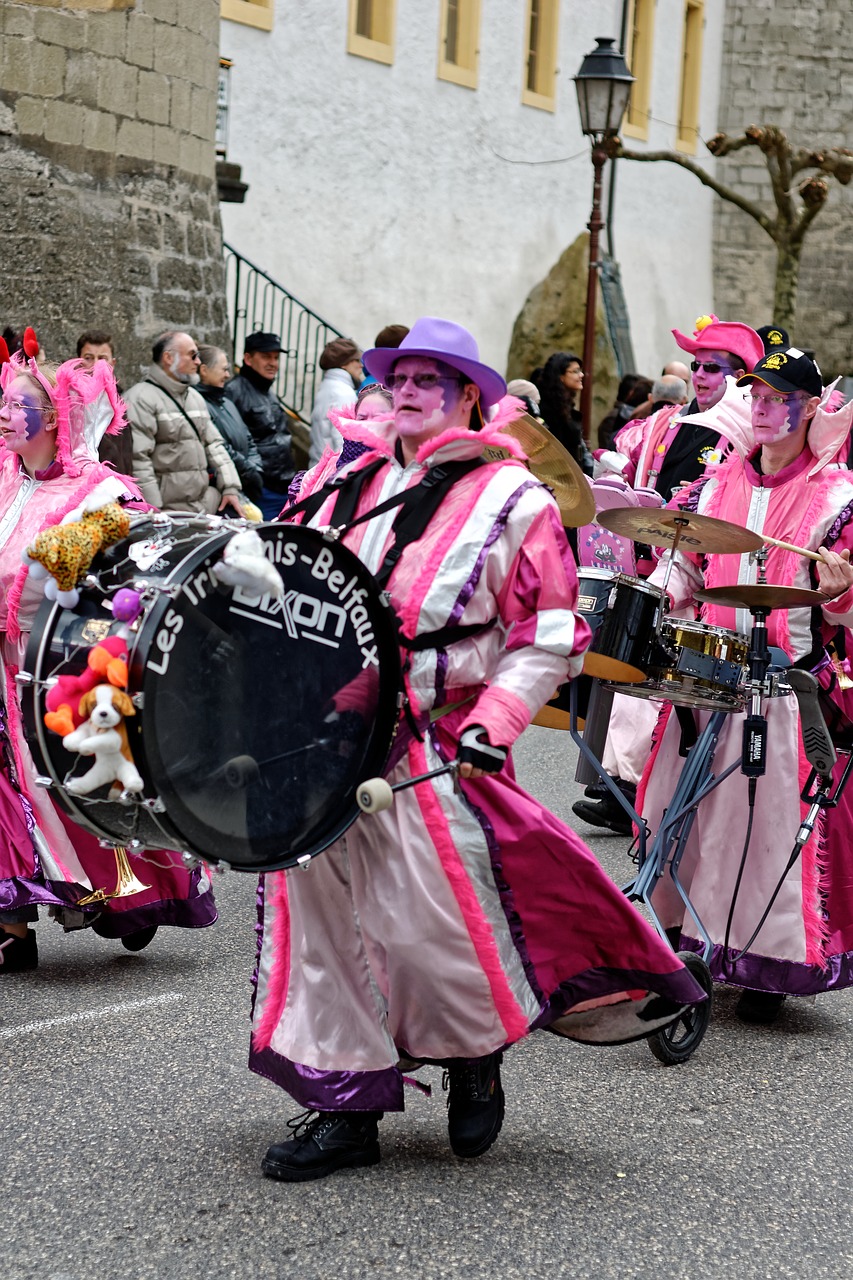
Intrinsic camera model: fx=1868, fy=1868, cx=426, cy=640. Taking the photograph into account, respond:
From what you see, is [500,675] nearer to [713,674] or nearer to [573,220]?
[713,674]

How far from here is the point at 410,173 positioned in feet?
70.2

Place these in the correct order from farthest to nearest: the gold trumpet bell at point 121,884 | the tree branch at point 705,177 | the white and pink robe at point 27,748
Result: the tree branch at point 705,177
the gold trumpet bell at point 121,884
the white and pink robe at point 27,748

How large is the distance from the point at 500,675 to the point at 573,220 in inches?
860

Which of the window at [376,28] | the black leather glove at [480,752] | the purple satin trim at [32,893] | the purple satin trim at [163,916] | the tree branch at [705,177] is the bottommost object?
the purple satin trim at [163,916]

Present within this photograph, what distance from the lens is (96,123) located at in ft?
44.7

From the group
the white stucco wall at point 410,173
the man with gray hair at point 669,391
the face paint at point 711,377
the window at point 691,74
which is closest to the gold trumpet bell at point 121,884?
the face paint at point 711,377

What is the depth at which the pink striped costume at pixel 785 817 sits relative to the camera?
208 inches

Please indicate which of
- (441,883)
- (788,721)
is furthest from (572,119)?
(441,883)

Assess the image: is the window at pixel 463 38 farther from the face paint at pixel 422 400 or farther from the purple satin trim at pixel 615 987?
the purple satin trim at pixel 615 987

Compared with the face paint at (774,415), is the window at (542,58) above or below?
above

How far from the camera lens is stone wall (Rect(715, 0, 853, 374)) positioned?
30297 mm

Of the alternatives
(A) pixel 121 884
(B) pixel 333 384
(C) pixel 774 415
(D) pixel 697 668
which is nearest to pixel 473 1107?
(D) pixel 697 668

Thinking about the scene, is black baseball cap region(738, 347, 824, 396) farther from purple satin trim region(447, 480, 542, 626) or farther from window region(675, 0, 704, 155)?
window region(675, 0, 704, 155)

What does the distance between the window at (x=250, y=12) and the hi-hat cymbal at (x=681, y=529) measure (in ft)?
47.2
